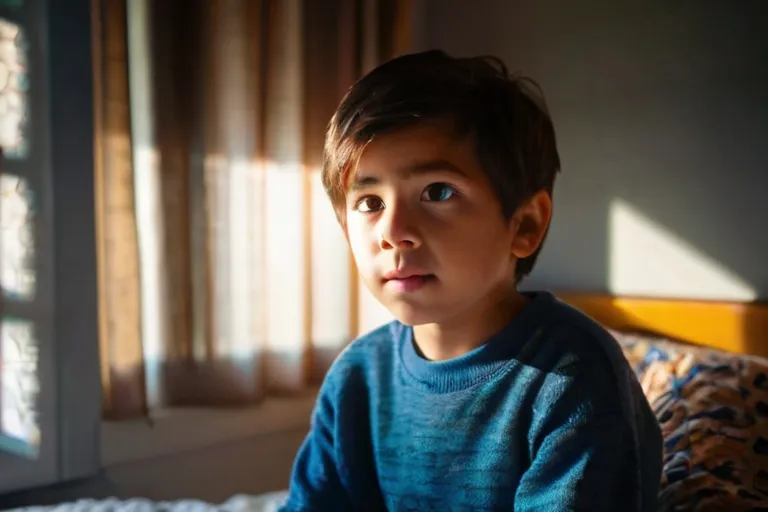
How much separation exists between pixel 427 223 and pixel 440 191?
4 centimetres

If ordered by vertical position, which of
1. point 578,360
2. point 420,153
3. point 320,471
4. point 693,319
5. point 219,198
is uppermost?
point 420,153

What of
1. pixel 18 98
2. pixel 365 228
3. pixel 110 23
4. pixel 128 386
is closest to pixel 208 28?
pixel 110 23

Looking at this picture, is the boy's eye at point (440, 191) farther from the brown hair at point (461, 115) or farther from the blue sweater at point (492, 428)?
the blue sweater at point (492, 428)

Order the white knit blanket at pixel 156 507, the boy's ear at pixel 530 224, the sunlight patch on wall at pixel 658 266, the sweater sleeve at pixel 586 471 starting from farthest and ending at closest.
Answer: the sunlight patch on wall at pixel 658 266 → the white knit blanket at pixel 156 507 → the boy's ear at pixel 530 224 → the sweater sleeve at pixel 586 471

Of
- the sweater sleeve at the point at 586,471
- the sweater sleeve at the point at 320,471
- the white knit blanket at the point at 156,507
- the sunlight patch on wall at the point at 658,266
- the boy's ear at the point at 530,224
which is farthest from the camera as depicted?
the sunlight patch on wall at the point at 658,266

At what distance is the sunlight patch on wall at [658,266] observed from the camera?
59.9 inches

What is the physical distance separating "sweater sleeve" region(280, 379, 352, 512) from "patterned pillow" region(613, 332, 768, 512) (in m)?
0.50

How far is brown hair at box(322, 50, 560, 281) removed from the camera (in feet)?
2.53

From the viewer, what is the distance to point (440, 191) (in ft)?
2.51

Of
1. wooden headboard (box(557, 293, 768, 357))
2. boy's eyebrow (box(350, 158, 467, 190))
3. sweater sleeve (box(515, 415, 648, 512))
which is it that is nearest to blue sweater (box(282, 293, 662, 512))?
sweater sleeve (box(515, 415, 648, 512))

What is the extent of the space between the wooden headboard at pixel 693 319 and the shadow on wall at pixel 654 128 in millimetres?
74

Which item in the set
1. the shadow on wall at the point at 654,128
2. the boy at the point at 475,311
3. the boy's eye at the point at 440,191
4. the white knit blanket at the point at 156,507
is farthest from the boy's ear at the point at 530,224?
the shadow on wall at the point at 654,128

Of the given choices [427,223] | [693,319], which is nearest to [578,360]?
[427,223]

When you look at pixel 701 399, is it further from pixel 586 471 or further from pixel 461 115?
pixel 461 115
